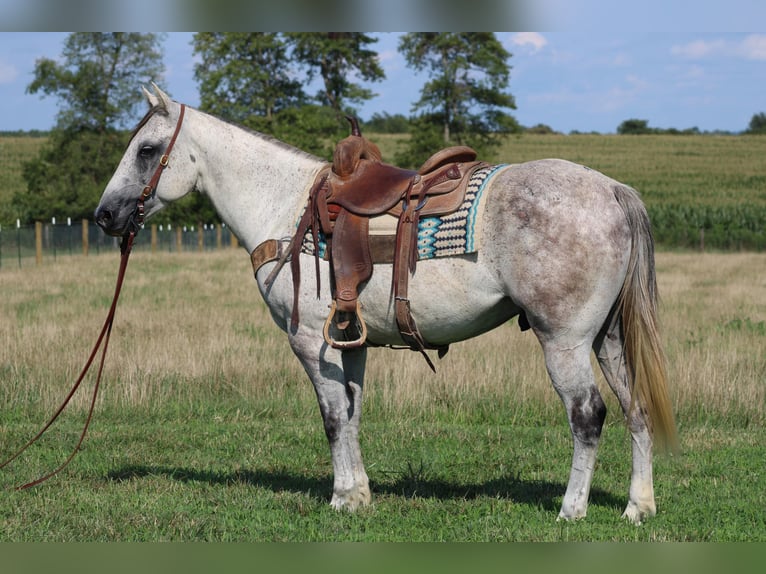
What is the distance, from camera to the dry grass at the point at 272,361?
28.4ft

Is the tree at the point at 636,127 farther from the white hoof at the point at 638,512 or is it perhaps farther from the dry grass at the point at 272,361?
the white hoof at the point at 638,512

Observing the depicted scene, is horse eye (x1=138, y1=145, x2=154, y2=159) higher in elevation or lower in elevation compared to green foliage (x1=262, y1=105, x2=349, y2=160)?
lower

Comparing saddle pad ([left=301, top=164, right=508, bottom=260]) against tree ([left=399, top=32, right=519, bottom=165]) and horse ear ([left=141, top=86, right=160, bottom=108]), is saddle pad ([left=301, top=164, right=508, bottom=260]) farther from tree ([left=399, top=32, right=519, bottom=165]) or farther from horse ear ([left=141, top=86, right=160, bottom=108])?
tree ([left=399, top=32, right=519, bottom=165])

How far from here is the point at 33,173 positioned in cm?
4638

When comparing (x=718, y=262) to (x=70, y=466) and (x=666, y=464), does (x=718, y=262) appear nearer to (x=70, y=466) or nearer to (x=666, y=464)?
(x=666, y=464)

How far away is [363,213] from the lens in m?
5.38

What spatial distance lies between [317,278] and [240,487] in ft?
5.57

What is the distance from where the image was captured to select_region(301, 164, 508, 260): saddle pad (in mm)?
5125

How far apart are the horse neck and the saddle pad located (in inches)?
36.3

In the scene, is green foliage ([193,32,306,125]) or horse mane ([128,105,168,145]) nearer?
horse mane ([128,105,168,145])

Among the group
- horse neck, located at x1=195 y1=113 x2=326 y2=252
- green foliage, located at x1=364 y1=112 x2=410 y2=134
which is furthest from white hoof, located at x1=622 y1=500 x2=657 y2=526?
green foliage, located at x1=364 y1=112 x2=410 y2=134

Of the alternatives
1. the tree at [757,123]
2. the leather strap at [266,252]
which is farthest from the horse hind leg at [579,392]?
the tree at [757,123]

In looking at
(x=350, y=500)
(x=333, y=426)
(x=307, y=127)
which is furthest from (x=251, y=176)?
(x=307, y=127)

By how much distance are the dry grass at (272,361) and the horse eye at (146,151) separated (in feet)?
11.4
